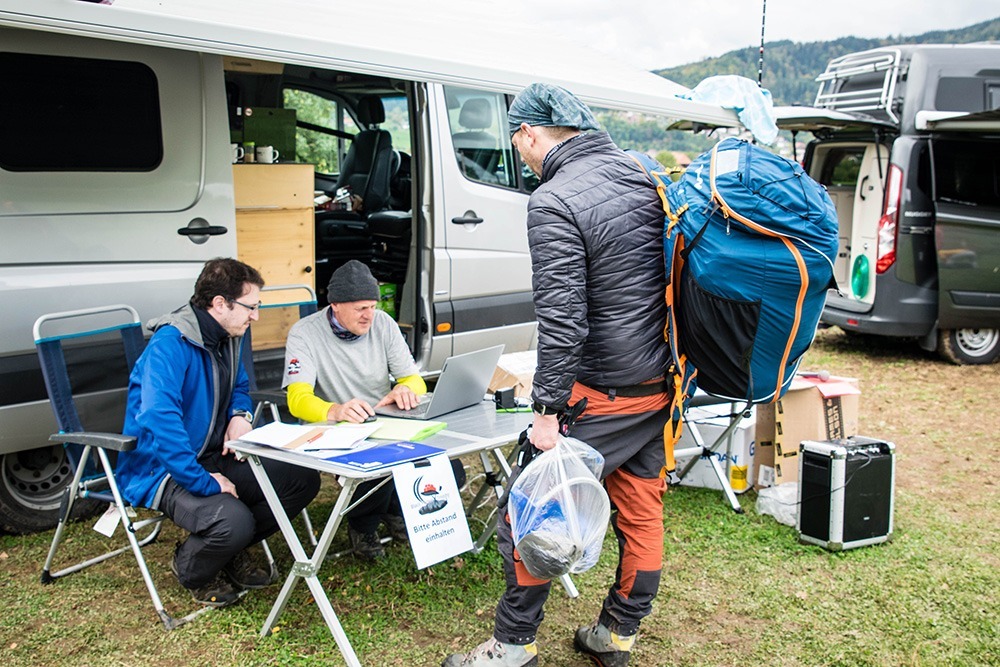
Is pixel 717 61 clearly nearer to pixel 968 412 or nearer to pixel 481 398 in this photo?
pixel 968 412

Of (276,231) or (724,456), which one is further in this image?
(724,456)

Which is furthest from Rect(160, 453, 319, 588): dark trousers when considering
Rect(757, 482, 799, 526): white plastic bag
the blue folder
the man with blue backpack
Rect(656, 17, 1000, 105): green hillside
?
Rect(656, 17, 1000, 105): green hillside

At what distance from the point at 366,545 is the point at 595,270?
1.75 m

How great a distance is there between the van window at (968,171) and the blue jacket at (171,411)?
591cm

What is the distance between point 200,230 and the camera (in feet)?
13.3

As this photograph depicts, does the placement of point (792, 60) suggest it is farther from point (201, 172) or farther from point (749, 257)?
point (749, 257)

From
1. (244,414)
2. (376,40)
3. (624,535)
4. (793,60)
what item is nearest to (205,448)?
(244,414)

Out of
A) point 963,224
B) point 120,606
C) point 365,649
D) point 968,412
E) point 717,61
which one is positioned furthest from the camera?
point 717,61

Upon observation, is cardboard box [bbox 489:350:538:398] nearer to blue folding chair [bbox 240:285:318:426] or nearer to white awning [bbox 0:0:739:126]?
blue folding chair [bbox 240:285:318:426]

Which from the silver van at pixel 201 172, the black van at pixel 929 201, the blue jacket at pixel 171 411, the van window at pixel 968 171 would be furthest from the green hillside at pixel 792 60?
the blue jacket at pixel 171 411

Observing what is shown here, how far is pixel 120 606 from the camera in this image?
3.43 m

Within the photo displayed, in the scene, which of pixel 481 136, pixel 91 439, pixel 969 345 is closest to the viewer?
pixel 91 439

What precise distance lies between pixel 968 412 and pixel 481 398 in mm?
4187

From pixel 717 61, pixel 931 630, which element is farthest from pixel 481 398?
pixel 717 61
